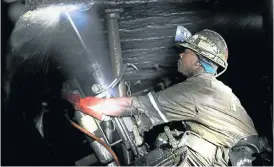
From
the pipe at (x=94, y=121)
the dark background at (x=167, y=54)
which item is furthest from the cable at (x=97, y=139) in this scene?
the dark background at (x=167, y=54)

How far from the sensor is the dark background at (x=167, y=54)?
2768 mm

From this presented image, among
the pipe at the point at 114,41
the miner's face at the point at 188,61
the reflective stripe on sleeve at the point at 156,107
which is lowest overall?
the reflective stripe on sleeve at the point at 156,107

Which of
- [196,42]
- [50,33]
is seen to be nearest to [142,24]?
[196,42]

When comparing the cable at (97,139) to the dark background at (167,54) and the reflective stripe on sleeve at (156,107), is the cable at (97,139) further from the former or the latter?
the reflective stripe on sleeve at (156,107)

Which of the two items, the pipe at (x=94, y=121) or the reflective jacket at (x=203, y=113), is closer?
the reflective jacket at (x=203, y=113)

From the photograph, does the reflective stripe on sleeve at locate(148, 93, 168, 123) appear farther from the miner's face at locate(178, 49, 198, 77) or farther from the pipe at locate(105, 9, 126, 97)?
the miner's face at locate(178, 49, 198, 77)

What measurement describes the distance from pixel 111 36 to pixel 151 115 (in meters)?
1.05

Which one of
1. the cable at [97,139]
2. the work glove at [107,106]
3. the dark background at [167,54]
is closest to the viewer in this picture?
the dark background at [167,54]

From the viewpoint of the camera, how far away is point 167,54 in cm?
538

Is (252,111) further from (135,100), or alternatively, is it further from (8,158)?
(8,158)

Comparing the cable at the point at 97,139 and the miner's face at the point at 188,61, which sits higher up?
the miner's face at the point at 188,61

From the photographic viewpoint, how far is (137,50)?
4977 mm

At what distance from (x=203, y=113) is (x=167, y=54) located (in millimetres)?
2305

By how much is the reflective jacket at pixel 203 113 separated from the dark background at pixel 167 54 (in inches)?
13.6
